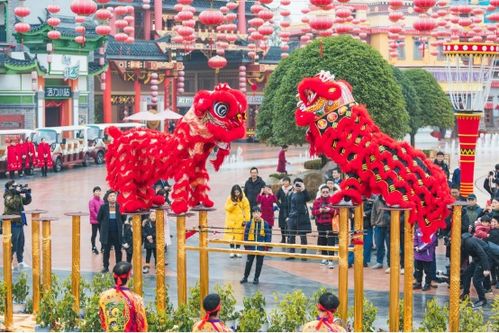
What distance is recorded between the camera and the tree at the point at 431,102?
49.0 metres

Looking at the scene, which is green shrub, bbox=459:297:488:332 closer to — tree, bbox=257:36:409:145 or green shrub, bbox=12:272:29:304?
green shrub, bbox=12:272:29:304

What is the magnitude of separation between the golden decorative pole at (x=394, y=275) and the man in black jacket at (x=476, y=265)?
9.46ft

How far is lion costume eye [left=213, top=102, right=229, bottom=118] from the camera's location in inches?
596

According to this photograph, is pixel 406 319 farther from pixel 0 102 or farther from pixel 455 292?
pixel 0 102

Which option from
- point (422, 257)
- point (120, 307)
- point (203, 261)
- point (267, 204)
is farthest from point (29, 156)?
point (120, 307)

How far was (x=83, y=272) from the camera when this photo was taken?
19.2 meters

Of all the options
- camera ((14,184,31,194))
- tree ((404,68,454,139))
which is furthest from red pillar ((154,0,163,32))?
camera ((14,184,31,194))

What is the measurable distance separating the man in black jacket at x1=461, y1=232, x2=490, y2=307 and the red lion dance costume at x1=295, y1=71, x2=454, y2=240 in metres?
1.25

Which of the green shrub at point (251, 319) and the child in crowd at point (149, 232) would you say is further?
the child in crowd at point (149, 232)

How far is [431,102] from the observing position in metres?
49.2

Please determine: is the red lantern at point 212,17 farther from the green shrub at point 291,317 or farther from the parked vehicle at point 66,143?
the green shrub at point 291,317

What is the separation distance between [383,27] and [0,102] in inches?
1136

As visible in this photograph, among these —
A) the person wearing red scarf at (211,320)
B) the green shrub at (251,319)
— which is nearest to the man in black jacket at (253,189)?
the green shrub at (251,319)

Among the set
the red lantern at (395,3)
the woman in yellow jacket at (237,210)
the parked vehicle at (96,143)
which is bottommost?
the woman in yellow jacket at (237,210)
